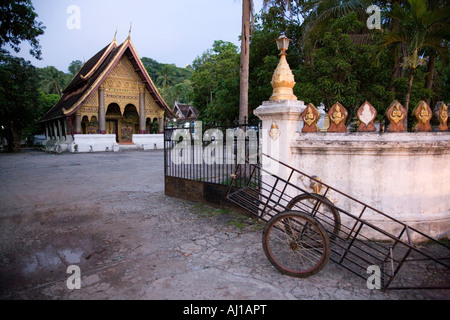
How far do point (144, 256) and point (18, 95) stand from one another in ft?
79.6

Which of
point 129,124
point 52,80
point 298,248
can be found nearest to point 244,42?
point 298,248

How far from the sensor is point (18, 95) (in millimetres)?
21984

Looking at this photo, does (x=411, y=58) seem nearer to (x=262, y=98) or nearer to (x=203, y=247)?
(x=262, y=98)

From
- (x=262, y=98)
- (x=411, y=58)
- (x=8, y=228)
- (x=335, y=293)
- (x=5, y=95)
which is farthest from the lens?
(x=5, y=95)

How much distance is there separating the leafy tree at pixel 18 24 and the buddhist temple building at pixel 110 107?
1155 cm

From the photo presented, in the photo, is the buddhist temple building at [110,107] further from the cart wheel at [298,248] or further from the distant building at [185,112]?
the cart wheel at [298,248]

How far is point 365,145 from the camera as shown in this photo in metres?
4.13

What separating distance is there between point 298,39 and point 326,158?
32.7ft

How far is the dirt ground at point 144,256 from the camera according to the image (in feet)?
9.75

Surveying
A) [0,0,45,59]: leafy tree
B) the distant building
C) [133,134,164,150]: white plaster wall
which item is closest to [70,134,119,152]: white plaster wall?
[133,134,164,150]: white plaster wall

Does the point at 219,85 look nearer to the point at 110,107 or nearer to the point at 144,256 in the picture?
the point at 144,256

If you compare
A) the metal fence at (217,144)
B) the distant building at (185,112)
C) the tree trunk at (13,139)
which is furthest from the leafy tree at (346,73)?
the distant building at (185,112)

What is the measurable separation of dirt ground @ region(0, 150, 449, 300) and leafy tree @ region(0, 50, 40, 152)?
753 inches
